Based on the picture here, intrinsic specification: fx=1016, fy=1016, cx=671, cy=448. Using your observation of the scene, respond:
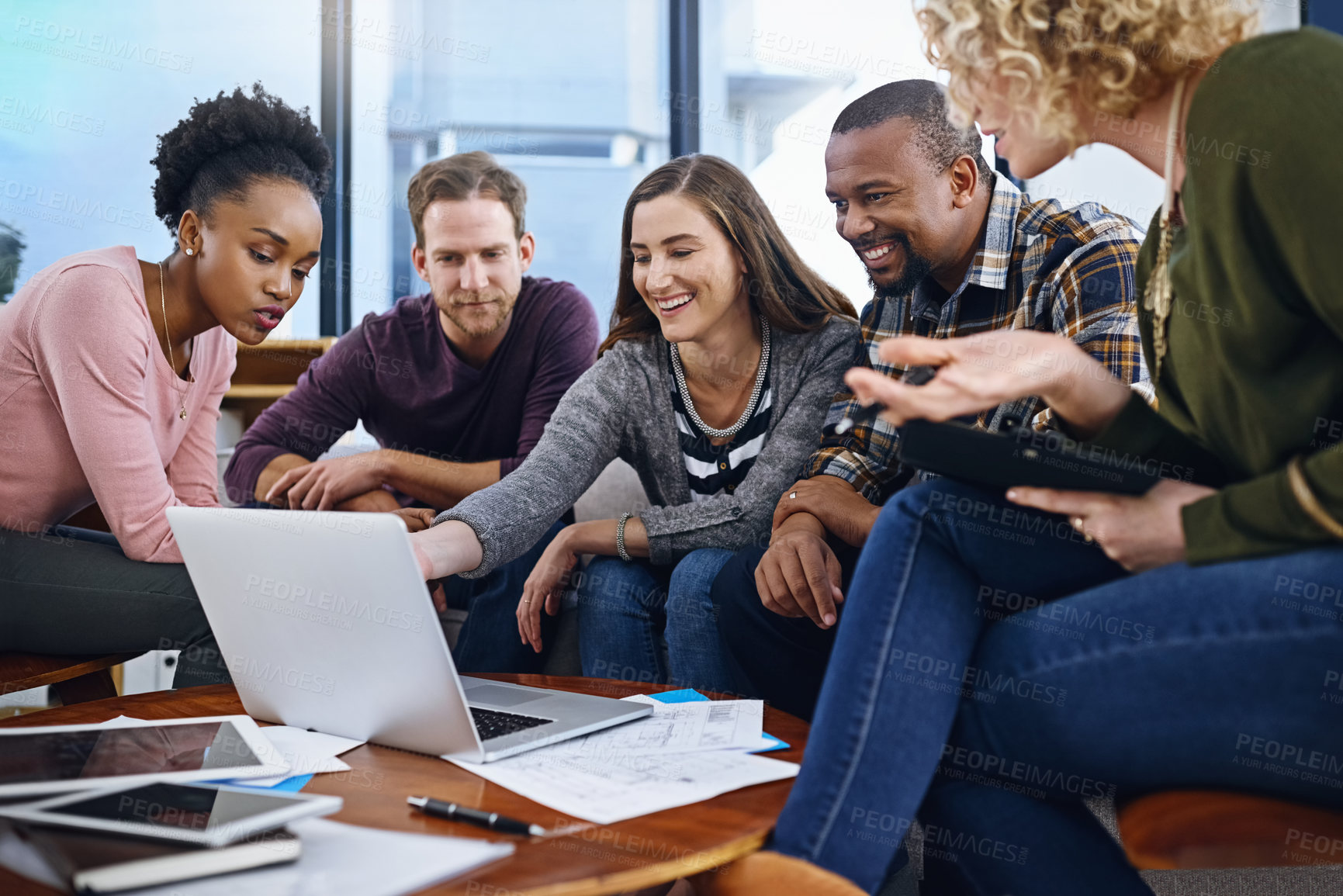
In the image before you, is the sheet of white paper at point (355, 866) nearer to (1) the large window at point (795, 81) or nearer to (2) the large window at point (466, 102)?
(2) the large window at point (466, 102)

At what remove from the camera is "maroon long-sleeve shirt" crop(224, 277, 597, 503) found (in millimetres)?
2119

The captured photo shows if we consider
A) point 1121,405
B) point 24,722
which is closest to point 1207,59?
point 1121,405

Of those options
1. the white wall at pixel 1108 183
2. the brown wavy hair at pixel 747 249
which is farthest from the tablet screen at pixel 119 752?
the white wall at pixel 1108 183

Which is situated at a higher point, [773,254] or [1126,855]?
[773,254]

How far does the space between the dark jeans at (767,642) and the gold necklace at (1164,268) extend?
0.57 meters

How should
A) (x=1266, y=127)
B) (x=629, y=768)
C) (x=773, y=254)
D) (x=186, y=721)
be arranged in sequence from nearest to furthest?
(x=1266, y=127)
(x=629, y=768)
(x=186, y=721)
(x=773, y=254)

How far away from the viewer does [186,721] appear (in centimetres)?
97

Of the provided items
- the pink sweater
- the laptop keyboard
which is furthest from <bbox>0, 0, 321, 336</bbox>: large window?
the laptop keyboard

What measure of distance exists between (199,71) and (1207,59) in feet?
11.1

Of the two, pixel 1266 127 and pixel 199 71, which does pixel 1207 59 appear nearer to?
pixel 1266 127

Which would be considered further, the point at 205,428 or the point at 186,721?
the point at 205,428

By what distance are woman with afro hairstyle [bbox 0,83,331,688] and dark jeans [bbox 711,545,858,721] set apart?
2.46 feet

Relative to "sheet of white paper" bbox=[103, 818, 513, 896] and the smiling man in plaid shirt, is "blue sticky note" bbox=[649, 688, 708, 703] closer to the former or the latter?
the smiling man in plaid shirt

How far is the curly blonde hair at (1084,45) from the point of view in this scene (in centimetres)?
84
